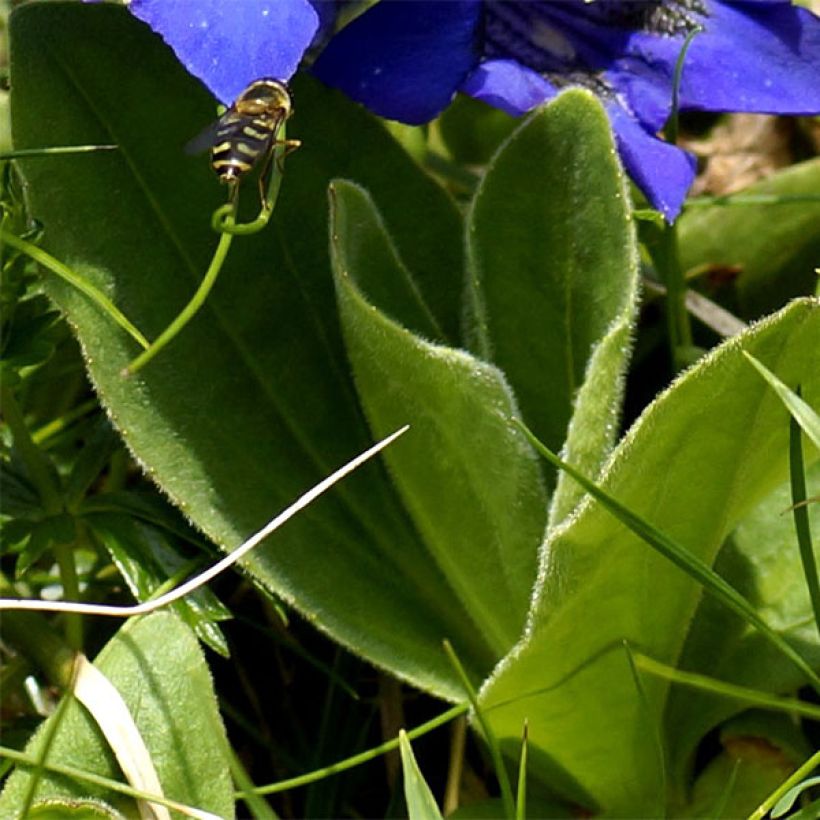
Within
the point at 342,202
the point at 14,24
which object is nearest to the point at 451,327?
the point at 342,202

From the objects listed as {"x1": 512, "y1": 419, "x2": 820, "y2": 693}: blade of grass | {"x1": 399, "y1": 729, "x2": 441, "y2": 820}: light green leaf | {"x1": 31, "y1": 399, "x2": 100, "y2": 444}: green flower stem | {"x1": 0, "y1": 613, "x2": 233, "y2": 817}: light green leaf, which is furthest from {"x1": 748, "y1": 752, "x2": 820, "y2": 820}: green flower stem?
{"x1": 31, "y1": 399, "x2": 100, "y2": 444}: green flower stem

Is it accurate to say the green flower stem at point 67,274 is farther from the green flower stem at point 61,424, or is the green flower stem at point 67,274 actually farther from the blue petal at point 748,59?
the blue petal at point 748,59

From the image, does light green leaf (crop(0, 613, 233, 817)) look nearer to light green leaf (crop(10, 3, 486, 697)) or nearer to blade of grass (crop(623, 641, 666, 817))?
light green leaf (crop(10, 3, 486, 697))

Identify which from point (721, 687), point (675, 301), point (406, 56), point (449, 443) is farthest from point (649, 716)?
point (406, 56)

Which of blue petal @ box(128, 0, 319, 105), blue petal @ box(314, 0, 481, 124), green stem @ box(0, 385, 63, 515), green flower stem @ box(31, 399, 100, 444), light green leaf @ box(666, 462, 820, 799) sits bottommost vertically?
light green leaf @ box(666, 462, 820, 799)

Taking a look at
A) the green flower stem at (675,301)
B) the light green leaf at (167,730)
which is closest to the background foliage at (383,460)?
the light green leaf at (167,730)

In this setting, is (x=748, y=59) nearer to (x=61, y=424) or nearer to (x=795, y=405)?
(x=795, y=405)
